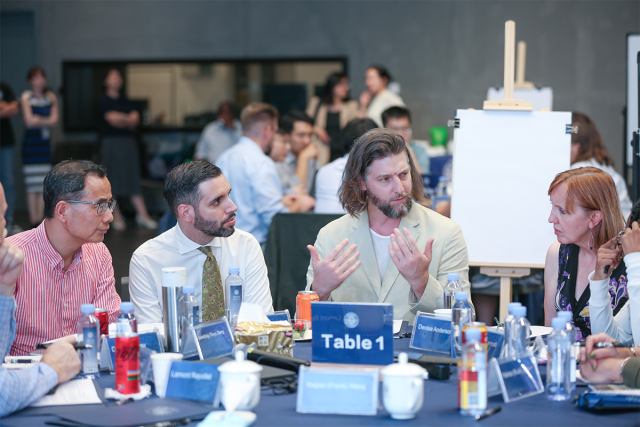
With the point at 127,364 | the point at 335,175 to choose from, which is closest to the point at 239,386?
the point at 127,364

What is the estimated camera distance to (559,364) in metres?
1.67

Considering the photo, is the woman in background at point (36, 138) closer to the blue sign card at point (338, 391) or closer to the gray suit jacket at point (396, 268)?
the gray suit jacket at point (396, 268)

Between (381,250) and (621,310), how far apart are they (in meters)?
0.98

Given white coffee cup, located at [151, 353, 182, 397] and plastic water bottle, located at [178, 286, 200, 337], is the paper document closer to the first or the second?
white coffee cup, located at [151, 353, 182, 397]

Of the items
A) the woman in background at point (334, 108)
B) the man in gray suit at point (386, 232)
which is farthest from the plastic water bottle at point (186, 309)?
the woman in background at point (334, 108)

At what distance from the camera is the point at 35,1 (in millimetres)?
9781

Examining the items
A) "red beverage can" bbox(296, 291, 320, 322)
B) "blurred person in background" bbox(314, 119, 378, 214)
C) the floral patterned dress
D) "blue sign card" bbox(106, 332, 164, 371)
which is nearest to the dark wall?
"blurred person in background" bbox(314, 119, 378, 214)

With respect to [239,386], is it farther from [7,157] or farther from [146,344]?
[7,157]

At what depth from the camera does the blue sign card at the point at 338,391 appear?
152 centimetres

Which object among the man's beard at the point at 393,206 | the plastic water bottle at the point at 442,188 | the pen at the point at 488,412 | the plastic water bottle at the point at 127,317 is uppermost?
the plastic water bottle at the point at 442,188

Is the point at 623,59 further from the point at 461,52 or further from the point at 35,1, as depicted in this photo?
the point at 35,1

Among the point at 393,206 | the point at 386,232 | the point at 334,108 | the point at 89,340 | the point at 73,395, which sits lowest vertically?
the point at 73,395

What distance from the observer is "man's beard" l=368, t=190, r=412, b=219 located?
274 cm

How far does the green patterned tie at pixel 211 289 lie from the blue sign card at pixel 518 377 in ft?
4.10
